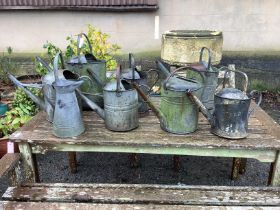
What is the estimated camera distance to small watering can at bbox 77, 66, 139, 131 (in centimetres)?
178

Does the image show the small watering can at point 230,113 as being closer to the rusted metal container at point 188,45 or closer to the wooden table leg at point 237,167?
the wooden table leg at point 237,167

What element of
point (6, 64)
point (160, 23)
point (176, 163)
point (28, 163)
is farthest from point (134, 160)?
point (6, 64)

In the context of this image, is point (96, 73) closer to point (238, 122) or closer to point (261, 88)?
point (238, 122)

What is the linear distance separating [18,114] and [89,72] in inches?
60.9

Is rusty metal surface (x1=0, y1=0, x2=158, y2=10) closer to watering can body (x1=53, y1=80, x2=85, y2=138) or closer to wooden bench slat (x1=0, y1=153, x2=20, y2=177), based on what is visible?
watering can body (x1=53, y1=80, x2=85, y2=138)

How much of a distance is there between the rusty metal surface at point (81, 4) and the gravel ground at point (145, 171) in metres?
2.74

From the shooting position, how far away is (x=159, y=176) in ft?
9.37

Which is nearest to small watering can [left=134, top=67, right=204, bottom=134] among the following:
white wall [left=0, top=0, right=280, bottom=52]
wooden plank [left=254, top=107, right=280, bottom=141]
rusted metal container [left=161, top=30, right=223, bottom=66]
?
wooden plank [left=254, top=107, right=280, bottom=141]

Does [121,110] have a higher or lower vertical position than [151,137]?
higher

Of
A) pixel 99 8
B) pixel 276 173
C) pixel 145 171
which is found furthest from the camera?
pixel 99 8

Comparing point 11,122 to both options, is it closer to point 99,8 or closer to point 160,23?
point 99,8

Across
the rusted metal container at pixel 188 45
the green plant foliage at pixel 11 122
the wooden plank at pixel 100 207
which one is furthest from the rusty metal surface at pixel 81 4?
the wooden plank at pixel 100 207

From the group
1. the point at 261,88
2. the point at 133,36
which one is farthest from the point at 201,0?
the point at 261,88

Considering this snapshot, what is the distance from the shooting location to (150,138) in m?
1.81
